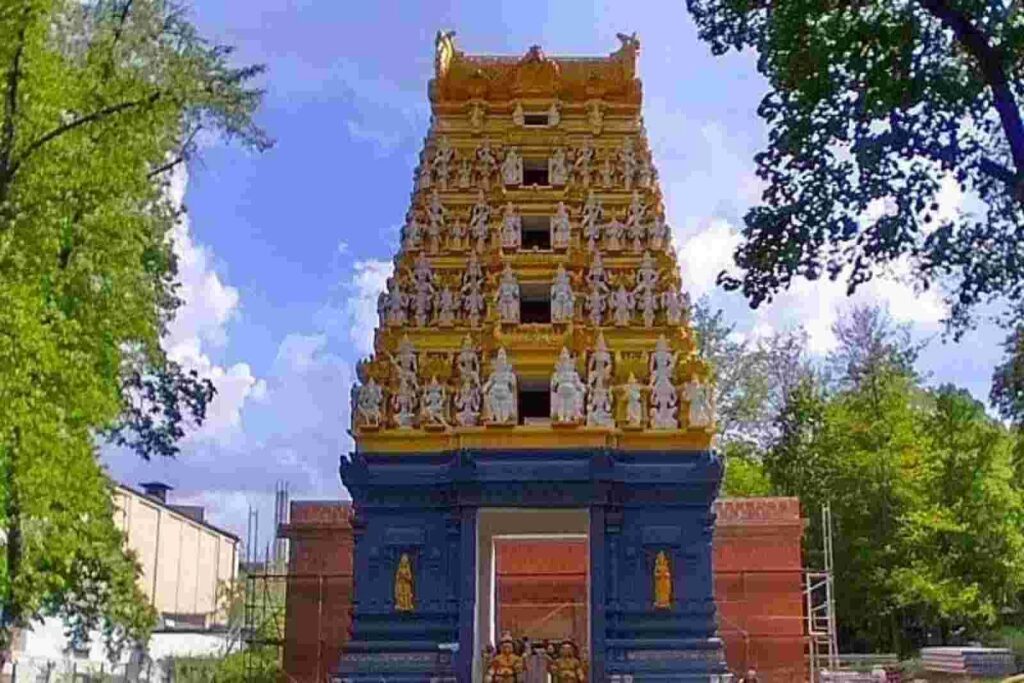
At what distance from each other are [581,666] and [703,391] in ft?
14.5

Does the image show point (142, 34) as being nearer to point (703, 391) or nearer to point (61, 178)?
point (61, 178)

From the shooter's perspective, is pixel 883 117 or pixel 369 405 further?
pixel 369 405

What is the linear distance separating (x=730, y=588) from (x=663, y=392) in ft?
19.6

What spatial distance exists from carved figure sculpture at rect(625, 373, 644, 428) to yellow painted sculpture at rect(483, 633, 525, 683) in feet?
12.4

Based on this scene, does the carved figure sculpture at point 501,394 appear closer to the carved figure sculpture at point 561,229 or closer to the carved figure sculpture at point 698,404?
the carved figure sculpture at point 561,229

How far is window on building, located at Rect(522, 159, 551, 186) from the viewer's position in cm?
2105

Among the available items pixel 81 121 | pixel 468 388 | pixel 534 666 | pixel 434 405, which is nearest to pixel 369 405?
pixel 434 405

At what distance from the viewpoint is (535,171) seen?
2122 cm

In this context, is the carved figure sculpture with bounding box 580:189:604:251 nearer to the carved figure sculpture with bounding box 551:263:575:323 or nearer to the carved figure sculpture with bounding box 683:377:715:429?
the carved figure sculpture with bounding box 551:263:575:323

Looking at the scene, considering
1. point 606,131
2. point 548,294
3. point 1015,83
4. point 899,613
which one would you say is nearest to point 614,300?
point 548,294

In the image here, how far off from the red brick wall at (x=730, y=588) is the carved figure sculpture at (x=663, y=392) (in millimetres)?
5195

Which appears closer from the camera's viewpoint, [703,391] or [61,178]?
[61,178]

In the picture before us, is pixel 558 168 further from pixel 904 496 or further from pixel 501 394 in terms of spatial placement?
pixel 904 496

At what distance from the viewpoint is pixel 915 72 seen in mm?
8445
